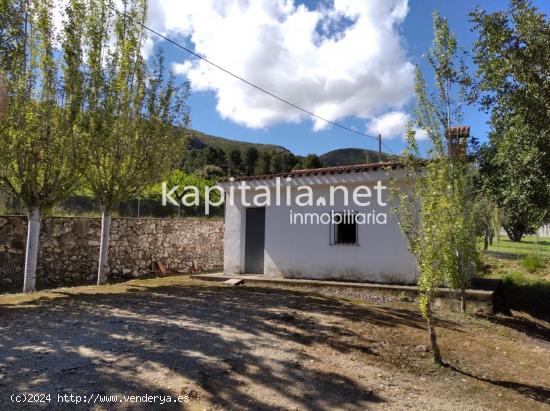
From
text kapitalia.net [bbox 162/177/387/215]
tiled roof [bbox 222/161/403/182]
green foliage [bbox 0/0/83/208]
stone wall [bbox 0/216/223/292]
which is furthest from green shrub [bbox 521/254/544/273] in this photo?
green foliage [bbox 0/0/83/208]

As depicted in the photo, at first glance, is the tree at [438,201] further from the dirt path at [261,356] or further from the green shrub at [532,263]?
the green shrub at [532,263]

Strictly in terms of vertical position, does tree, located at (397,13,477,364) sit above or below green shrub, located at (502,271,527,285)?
above

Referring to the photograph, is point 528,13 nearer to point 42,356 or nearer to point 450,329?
point 450,329

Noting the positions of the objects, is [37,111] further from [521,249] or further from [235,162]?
[235,162]

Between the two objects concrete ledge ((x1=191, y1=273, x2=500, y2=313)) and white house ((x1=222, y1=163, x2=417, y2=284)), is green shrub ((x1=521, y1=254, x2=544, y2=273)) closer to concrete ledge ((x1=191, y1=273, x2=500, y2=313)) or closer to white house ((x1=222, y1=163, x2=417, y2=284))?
concrete ledge ((x1=191, y1=273, x2=500, y2=313))

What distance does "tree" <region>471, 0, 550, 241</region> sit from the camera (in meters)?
8.41

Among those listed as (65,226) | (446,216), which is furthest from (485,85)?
(65,226)

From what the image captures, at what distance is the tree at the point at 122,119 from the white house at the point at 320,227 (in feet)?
9.43

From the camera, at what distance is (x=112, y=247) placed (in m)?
13.7

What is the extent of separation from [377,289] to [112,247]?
9.21m

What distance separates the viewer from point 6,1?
786cm

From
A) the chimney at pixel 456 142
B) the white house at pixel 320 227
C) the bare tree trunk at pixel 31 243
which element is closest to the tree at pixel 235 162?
the white house at pixel 320 227

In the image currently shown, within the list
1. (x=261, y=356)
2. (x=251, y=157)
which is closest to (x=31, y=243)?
(x=261, y=356)

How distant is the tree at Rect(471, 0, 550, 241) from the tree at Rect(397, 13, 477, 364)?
1346 mm
